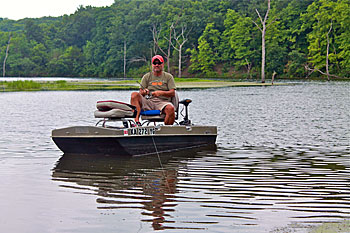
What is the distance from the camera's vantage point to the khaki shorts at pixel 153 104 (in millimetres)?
11180

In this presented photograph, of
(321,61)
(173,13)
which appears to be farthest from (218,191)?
(173,13)

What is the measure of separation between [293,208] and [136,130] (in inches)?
178

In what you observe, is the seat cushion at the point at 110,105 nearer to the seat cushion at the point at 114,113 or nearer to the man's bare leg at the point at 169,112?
the seat cushion at the point at 114,113

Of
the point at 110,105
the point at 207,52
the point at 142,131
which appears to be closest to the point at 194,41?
the point at 207,52

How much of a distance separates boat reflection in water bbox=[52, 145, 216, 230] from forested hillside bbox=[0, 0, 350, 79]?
51.5 metres

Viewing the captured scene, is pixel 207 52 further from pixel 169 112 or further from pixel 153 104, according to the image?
pixel 169 112

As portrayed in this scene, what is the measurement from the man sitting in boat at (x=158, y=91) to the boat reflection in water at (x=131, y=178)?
34.8 inches

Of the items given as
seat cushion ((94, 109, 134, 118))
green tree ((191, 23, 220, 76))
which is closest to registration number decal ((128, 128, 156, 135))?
seat cushion ((94, 109, 134, 118))

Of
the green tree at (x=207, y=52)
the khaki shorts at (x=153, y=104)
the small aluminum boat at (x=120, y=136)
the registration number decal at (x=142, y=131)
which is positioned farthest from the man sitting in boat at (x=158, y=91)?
the green tree at (x=207, y=52)

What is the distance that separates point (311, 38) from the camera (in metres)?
81.0

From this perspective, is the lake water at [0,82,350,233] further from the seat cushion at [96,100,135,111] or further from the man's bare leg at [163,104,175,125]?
the seat cushion at [96,100,135,111]

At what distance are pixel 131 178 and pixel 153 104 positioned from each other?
294 cm

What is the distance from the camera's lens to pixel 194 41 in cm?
10444

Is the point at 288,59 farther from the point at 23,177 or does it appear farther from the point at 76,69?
the point at 23,177
